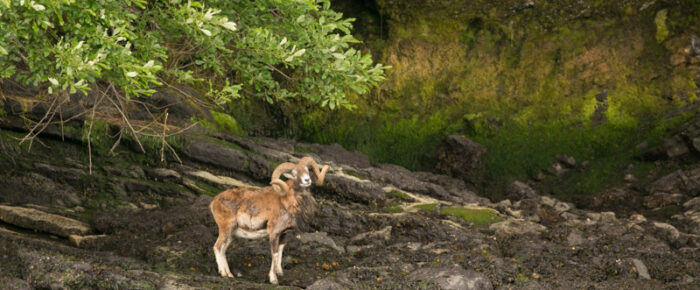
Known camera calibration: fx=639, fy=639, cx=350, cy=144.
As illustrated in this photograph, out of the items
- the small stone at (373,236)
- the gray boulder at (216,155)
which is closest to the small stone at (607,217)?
the small stone at (373,236)

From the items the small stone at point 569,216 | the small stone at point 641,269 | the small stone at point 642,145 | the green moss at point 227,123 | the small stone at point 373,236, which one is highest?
the small stone at point 642,145

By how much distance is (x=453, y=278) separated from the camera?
10031mm

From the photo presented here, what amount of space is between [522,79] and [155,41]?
56.2ft

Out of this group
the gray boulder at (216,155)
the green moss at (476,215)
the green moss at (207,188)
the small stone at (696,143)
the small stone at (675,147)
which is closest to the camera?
the green moss at (207,188)

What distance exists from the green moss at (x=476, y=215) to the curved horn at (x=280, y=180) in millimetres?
7366

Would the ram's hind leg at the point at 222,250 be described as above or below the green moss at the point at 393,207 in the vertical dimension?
above

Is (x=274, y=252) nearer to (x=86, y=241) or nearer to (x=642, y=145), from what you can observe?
(x=86, y=241)

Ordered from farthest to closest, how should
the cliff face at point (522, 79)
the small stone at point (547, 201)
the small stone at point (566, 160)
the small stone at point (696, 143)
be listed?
the cliff face at point (522, 79) < the small stone at point (566, 160) < the small stone at point (696, 143) < the small stone at point (547, 201)

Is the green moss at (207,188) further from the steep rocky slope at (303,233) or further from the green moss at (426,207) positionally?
the green moss at (426,207)

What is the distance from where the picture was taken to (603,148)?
2241 cm

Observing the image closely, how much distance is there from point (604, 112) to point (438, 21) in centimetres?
710

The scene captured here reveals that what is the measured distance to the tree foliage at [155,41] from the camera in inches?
331

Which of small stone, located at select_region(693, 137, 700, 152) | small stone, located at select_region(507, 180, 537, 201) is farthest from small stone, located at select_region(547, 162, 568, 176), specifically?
small stone, located at select_region(693, 137, 700, 152)

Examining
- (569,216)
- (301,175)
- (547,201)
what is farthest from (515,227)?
(301,175)
